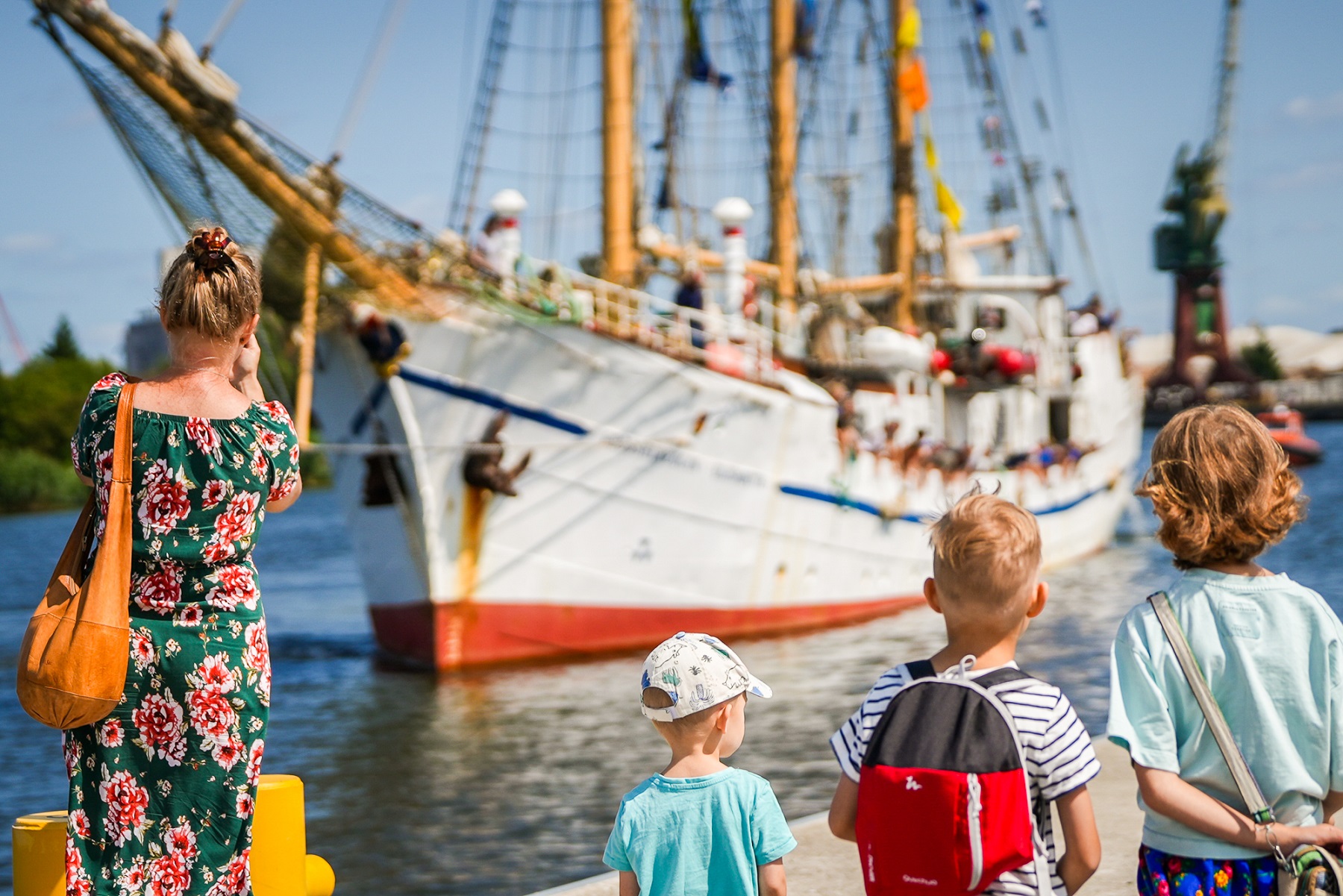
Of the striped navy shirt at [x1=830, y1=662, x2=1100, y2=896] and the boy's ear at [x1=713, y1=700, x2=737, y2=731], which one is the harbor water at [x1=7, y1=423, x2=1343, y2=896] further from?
the striped navy shirt at [x1=830, y1=662, x2=1100, y2=896]

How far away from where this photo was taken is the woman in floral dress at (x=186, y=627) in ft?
9.72

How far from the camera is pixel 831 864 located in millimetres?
4641

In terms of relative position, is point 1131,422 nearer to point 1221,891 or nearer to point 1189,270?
point 1221,891

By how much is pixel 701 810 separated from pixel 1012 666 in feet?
2.16

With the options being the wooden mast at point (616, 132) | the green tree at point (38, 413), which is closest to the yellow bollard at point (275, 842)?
the wooden mast at point (616, 132)

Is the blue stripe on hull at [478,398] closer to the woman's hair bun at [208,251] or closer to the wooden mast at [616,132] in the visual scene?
the wooden mast at [616,132]

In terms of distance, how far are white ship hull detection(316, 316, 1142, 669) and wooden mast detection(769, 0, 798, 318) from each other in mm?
5395

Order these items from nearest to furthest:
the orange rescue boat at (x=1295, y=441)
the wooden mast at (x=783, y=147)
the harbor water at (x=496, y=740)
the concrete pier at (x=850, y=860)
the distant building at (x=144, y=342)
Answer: the concrete pier at (x=850, y=860) < the harbor water at (x=496, y=740) < the wooden mast at (x=783, y=147) < the orange rescue boat at (x=1295, y=441) < the distant building at (x=144, y=342)

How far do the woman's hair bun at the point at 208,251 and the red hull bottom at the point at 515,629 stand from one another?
39.2ft

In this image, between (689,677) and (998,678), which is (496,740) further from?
(998,678)

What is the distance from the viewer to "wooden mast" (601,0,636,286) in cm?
1681

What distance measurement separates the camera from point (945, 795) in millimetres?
2354

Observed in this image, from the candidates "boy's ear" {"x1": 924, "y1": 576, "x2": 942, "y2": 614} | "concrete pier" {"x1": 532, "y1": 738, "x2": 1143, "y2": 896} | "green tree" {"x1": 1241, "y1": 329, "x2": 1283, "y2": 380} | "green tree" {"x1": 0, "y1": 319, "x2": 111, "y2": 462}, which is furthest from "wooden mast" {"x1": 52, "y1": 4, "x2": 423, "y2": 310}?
"green tree" {"x1": 1241, "y1": 329, "x2": 1283, "y2": 380}

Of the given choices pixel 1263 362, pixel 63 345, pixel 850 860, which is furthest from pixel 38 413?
pixel 1263 362
